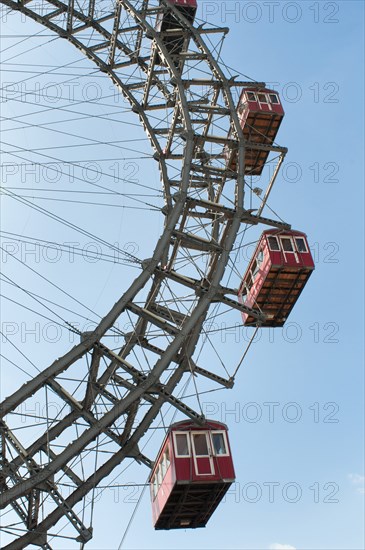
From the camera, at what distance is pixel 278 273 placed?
2747 centimetres

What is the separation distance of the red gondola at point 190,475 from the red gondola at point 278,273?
5837mm

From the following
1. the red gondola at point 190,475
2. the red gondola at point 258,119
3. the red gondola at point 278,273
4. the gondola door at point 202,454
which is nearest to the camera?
A: the red gondola at point 190,475

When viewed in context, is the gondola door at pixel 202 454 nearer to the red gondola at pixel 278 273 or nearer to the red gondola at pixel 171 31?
the red gondola at pixel 278 273

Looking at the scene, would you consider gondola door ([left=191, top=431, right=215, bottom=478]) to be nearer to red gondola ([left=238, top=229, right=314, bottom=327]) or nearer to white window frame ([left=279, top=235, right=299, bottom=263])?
red gondola ([left=238, top=229, right=314, bottom=327])

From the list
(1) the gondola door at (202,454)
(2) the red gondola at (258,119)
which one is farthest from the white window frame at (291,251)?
(1) the gondola door at (202,454)

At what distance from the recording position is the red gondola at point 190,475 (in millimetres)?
21828

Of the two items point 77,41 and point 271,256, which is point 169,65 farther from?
point 271,256

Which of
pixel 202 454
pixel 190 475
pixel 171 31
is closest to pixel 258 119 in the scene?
pixel 171 31

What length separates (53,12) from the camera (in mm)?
31266

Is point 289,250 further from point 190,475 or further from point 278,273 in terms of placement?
point 190,475

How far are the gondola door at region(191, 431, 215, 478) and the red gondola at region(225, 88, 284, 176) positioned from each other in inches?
507

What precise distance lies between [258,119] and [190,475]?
54.7ft

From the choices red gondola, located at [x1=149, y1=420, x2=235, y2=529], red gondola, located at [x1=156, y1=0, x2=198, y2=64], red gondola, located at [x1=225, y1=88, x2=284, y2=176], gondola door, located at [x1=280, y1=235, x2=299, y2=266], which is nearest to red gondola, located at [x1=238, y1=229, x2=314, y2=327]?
gondola door, located at [x1=280, y1=235, x2=299, y2=266]

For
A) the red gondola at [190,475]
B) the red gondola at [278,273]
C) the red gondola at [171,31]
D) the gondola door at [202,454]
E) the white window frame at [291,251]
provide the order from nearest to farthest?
the red gondola at [190,475] < the gondola door at [202,454] < the red gondola at [278,273] < the white window frame at [291,251] < the red gondola at [171,31]
